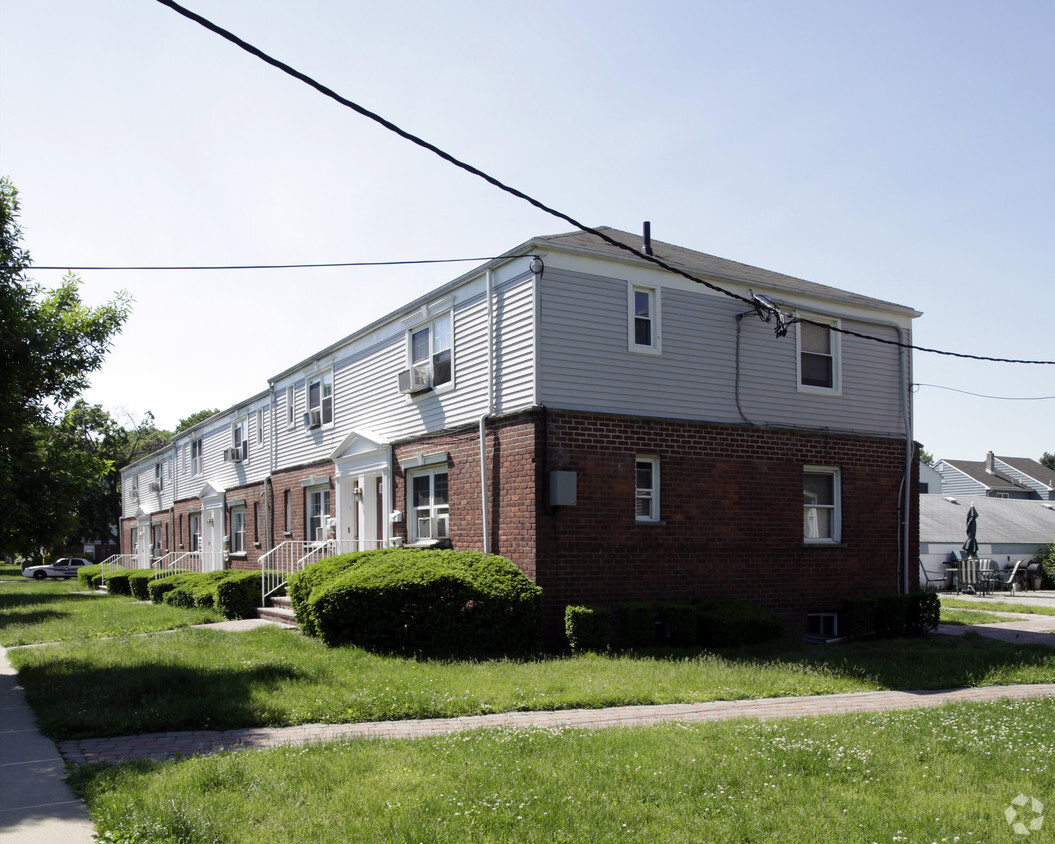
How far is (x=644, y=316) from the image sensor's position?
15242mm

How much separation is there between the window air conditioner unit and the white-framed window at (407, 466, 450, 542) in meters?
1.64

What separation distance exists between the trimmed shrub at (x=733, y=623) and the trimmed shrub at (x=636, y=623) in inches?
34.5

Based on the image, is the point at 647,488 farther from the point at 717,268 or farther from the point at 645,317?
the point at 717,268

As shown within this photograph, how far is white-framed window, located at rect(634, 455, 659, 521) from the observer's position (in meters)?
14.8

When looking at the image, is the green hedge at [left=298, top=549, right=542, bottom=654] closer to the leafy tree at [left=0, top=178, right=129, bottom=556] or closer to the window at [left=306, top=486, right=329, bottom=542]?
the leafy tree at [left=0, top=178, right=129, bottom=556]

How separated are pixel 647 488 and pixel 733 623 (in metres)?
2.64

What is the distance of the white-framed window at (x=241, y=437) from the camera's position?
2938cm

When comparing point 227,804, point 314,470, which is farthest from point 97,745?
point 314,470

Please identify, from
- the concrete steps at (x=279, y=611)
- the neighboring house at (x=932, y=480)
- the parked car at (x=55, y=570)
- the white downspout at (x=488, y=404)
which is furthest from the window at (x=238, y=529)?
the neighboring house at (x=932, y=480)

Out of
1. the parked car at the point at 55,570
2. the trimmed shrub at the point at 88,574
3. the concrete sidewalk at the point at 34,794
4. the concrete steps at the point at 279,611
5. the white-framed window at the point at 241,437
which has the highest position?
the white-framed window at the point at 241,437

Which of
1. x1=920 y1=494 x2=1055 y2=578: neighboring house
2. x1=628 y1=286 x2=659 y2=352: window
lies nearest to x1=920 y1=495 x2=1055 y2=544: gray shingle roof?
x1=920 y1=494 x2=1055 y2=578: neighboring house

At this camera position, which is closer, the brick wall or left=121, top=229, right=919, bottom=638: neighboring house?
the brick wall

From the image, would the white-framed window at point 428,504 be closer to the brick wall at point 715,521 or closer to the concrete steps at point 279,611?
the concrete steps at point 279,611

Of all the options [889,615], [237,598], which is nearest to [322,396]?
[237,598]
